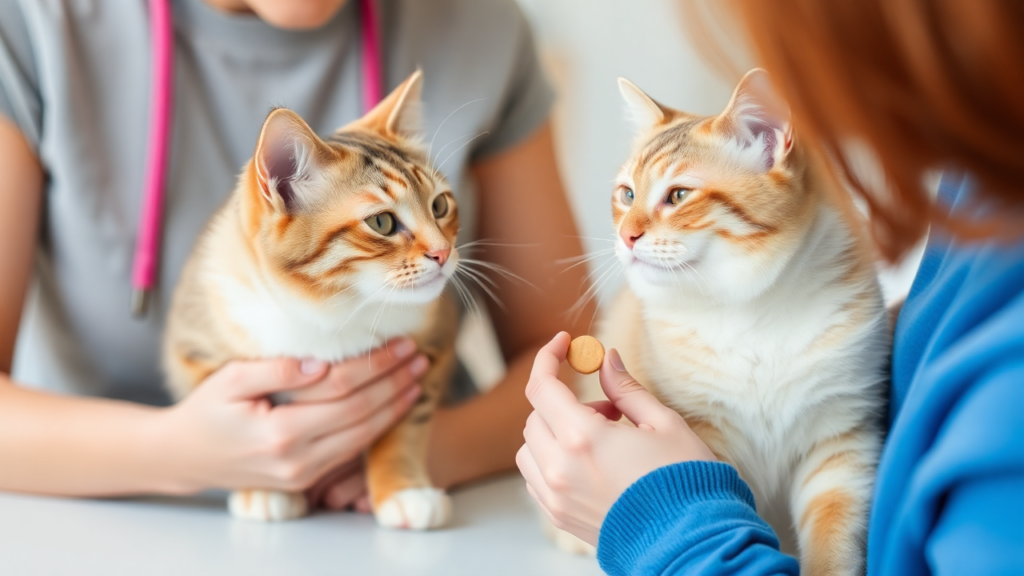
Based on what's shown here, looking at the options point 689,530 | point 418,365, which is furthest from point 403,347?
point 689,530

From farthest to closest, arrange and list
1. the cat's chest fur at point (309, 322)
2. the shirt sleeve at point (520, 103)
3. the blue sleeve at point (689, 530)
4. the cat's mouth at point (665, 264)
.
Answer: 1. the shirt sleeve at point (520, 103)
2. the cat's chest fur at point (309, 322)
3. the cat's mouth at point (665, 264)
4. the blue sleeve at point (689, 530)

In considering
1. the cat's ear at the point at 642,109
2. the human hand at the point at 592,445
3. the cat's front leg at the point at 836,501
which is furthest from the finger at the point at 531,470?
the cat's ear at the point at 642,109

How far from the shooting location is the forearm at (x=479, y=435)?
1.09 m

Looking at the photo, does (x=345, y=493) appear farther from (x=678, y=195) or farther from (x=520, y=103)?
(x=520, y=103)

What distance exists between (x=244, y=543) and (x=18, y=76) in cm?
72

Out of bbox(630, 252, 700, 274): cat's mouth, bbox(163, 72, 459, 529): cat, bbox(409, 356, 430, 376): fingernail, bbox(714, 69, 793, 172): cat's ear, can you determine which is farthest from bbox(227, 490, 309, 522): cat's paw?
bbox(714, 69, 793, 172): cat's ear

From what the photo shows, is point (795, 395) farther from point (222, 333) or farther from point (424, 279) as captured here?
point (222, 333)

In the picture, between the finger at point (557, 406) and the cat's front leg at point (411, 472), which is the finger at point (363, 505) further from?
the finger at point (557, 406)

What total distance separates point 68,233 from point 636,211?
905mm

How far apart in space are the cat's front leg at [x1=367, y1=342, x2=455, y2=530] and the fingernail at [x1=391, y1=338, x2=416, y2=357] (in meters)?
0.09

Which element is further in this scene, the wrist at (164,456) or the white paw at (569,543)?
the wrist at (164,456)

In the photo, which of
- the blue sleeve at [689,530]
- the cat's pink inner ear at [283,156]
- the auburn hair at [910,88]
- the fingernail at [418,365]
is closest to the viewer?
the auburn hair at [910,88]

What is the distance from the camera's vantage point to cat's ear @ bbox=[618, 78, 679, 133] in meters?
0.74

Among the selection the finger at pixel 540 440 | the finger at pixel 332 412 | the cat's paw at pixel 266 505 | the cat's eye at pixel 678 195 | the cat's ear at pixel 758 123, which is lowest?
the cat's paw at pixel 266 505
